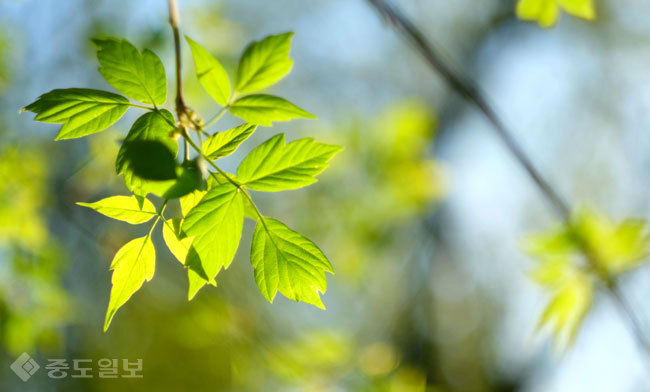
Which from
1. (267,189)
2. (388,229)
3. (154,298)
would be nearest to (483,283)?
(388,229)

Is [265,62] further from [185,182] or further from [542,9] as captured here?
[542,9]

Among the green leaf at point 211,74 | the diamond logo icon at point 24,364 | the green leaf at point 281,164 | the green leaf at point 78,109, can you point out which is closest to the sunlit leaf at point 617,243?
the green leaf at point 281,164

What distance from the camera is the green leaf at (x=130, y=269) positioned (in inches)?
21.5

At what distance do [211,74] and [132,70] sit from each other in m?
0.09

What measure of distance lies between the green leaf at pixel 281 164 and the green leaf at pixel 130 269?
0.50 feet

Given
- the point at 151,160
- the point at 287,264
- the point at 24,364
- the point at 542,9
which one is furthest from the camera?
the point at 24,364

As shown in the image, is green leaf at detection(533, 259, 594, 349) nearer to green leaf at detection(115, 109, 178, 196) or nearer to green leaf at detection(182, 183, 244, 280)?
green leaf at detection(182, 183, 244, 280)

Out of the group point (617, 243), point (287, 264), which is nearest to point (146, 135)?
point (287, 264)

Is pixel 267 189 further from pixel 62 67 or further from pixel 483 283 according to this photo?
pixel 483 283

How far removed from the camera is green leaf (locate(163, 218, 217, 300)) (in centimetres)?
52

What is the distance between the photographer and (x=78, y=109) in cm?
53

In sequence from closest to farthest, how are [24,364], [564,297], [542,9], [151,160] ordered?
[151,160]
[542,9]
[564,297]
[24,364]

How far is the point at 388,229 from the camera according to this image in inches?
107

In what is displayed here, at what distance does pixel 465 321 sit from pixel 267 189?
14.6ft
